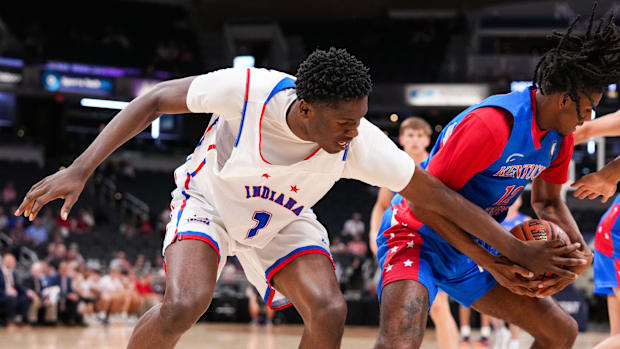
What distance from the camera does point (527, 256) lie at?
327cm

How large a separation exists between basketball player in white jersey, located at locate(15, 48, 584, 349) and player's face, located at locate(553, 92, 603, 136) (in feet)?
1.88

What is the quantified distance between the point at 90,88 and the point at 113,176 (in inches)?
A: 105

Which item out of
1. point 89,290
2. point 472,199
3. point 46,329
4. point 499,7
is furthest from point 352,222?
point 472,199

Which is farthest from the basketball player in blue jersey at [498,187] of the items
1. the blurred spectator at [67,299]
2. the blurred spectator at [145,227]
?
the blurred spectator at [145,227]

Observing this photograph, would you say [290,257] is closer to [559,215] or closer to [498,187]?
[498,187]

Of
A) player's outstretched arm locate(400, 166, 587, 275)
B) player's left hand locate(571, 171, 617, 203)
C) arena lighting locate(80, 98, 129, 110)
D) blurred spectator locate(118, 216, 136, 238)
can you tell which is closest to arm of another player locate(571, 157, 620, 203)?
player's left hand locate(571, 171, 617, 203)

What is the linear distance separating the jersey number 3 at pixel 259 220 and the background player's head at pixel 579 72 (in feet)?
4.66

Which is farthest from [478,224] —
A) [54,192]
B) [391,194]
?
[391,194]

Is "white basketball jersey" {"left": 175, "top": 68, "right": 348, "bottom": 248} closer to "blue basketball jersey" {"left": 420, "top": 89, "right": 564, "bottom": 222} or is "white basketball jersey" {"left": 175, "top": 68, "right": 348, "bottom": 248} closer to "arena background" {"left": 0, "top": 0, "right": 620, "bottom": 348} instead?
"blue basketball jersey" {"left": 420, "top": 89, "right": 564, "bottom": 222}

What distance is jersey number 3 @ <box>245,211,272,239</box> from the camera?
143 inches

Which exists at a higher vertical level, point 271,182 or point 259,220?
point 271,182

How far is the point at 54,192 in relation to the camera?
3.07 meters

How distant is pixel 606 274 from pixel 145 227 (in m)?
16.4

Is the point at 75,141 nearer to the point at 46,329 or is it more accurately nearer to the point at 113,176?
the point at 113,176
